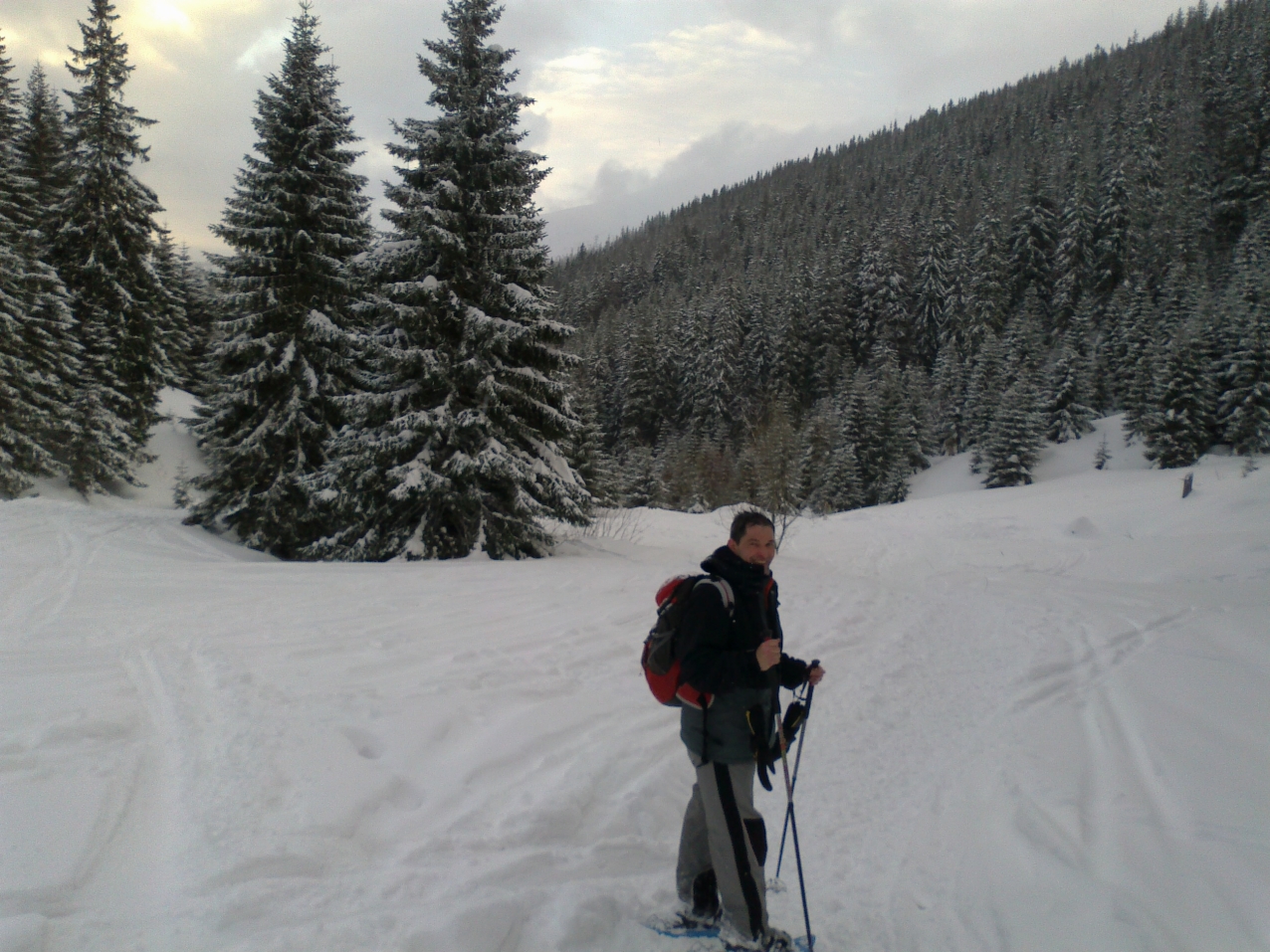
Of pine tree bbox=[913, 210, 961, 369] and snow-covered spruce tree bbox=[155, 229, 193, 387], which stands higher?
pine tree bbox=[913, 210, 961, 369]

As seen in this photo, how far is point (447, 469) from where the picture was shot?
457 inches

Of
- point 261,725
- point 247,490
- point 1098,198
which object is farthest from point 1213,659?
point 1098,198

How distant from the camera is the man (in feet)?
8.89

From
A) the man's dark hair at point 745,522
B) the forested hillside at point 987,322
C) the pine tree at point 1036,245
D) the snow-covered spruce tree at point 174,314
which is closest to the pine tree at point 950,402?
the forested hillside at point 987,322

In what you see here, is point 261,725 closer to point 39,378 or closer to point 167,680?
point 167,680

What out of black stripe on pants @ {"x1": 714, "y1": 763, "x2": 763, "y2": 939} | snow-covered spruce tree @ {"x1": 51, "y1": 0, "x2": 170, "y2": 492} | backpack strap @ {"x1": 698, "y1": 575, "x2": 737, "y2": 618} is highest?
snow-covered spruce tree @ {"x1": 51, "y1": 0, "x2": 170, "y2": 492}

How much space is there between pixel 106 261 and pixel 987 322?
61674 mm

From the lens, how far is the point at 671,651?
8.99 feet

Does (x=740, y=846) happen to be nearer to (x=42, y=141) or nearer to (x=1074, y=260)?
(x=42, y=141)

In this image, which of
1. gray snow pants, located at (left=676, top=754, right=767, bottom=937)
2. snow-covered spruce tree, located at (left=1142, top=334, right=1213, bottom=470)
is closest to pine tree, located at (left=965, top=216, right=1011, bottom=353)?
snow-covered spruce tree, located at (left=1142, top=334, right=1213, bottom=470)

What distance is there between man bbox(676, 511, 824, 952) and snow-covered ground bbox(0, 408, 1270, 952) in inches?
20.6

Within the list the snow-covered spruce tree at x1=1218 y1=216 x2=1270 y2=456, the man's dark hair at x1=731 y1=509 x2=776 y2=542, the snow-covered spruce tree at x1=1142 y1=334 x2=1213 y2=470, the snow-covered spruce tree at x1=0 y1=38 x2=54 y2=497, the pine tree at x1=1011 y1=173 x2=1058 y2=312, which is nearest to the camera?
the man's dark hair at x1=731 y1=509 x2=776 y2=542

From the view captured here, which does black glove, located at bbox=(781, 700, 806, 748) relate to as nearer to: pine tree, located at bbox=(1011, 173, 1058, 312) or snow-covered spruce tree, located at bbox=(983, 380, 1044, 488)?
snow-covered spruce tree, located at bbox=(983, 380, 1044, 488)

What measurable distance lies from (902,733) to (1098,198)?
7692cm
